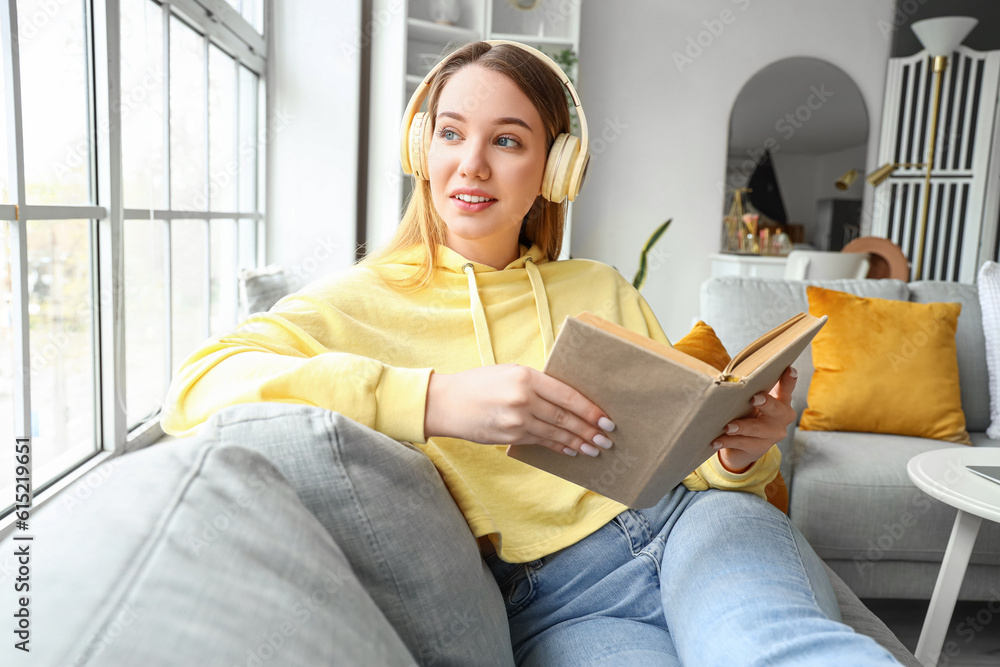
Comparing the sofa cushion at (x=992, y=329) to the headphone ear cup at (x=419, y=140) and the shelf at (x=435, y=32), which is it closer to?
the headphone ear cup at (x=419, y=140)

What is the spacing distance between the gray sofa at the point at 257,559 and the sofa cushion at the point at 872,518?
4.55 ft

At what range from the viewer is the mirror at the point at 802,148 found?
4.50 metres

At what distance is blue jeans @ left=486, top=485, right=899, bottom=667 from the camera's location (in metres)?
0.72

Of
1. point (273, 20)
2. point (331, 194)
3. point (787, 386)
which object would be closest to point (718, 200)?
point (331, 194)

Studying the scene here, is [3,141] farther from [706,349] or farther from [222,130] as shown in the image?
[222,130]

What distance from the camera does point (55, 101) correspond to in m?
1.44

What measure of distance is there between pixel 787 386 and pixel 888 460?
1.19 m

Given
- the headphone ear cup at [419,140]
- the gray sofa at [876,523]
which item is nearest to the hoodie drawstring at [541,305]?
the headphone ear cup at [419,140]

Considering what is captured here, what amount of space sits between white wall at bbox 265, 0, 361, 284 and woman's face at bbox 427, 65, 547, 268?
228cm

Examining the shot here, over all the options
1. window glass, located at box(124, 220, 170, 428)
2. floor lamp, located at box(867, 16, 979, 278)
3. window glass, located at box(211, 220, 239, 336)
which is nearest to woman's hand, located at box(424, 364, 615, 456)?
window glass, located at box(124, 220, 170, 428)

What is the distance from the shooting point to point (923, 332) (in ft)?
7.17

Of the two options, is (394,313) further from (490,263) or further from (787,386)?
(787,386)

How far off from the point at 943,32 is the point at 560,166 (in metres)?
4.03

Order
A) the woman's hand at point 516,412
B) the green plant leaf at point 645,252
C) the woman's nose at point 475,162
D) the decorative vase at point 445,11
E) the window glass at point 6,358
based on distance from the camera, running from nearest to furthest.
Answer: the woman's hand at point 516,412 → the woman's nose at point 475,162 → the window glass at point 6,358 → the decorative vase at point 445,11 → the green plant leaf at point 645,252
